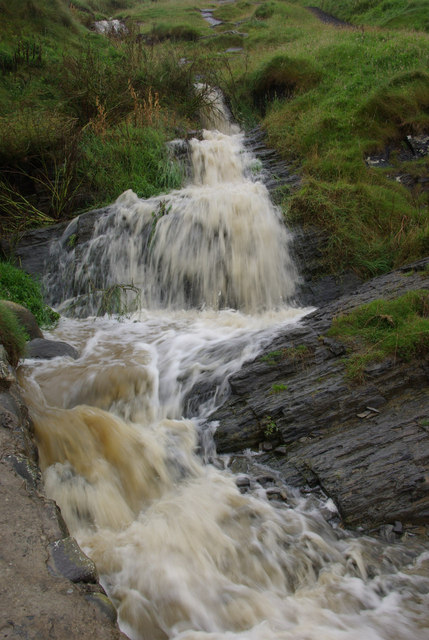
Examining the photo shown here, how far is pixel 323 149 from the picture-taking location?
391 inches

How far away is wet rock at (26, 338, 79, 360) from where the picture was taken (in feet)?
18.9

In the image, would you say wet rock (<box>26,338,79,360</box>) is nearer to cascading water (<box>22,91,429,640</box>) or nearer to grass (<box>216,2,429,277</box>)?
cascading water (<box>22,91,429,640</box>)

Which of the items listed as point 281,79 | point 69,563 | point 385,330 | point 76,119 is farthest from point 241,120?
point 69,563

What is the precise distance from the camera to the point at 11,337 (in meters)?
4.89

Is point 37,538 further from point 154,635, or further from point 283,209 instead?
point 283,209

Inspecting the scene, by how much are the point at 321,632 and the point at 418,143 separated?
382 inches

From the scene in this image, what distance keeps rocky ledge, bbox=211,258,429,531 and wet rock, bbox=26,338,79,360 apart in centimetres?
236

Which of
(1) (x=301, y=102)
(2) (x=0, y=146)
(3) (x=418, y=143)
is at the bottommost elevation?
(2) (x=0, y=146)

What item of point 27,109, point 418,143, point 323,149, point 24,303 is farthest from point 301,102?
point 24,303

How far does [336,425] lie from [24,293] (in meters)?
5.34

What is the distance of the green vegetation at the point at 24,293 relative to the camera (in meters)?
7.08

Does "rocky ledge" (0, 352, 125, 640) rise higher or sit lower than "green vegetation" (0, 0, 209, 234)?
lower

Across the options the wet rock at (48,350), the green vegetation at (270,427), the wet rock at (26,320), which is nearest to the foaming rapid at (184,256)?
the wet rock at (26,320)

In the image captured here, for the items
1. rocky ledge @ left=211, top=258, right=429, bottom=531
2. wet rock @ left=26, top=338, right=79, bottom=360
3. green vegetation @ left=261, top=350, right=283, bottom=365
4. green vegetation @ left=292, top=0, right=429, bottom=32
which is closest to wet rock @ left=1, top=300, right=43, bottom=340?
wet rock @ left=26, top=338, right=79, bottom=360
